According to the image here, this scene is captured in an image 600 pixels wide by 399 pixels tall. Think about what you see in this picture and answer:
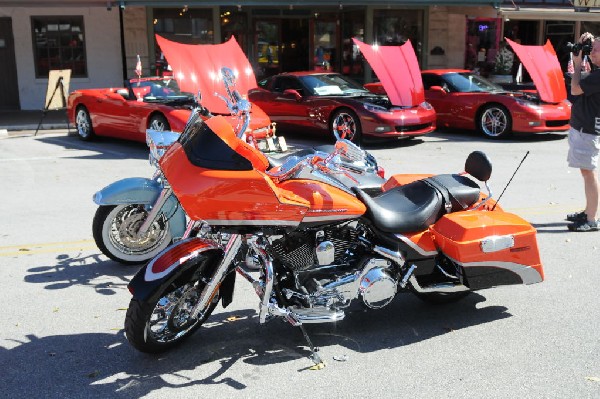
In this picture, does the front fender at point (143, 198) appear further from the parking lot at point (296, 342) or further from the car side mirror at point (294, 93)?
Answer: the car side mirror at point (294, 93)

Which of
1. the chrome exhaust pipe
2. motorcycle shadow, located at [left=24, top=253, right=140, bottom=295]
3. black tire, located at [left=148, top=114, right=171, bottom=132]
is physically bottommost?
motorcycle shadow, located at [left=24, top=253, right=140, bottom=295]

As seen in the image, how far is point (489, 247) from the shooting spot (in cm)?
427

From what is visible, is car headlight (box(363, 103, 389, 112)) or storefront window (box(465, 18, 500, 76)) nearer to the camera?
car headlight (box(363, 103, 389, 112))

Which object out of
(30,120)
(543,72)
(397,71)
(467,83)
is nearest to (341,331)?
(397,71)

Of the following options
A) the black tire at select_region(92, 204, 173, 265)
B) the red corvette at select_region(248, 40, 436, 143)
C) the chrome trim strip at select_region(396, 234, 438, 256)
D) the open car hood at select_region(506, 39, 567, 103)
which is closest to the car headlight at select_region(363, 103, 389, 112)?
the red corvette at select_region(248, 40, 436, 143)

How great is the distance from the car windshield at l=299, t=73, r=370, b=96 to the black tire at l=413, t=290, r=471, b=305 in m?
8.63

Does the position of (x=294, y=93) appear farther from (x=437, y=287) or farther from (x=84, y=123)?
(x=437, y=287)

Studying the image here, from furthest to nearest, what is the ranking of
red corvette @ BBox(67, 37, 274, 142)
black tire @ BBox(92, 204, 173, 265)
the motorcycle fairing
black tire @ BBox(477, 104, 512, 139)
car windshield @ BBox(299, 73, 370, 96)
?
car windshield @ BBox(299, 73, 370, 96) → black tire @ BBox(477, 104, 512, 139) → red corvette @ BBox(67, 37, 274, 142) → black tire @ BBox(92, 204, 173, 265) → the motorcycle fairing

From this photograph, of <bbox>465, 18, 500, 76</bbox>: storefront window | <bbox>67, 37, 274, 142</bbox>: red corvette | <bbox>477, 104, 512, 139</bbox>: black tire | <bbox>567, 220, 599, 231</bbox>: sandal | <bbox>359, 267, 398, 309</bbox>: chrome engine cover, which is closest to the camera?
<bbox>359, 267, 398, 309</bbox>: chrome engine cover

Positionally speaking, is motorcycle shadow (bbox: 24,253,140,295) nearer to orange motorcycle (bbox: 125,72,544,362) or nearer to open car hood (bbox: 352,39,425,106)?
orange motorcycle (bbox: 125,72,544,362)

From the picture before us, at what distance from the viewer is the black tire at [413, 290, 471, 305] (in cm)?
471

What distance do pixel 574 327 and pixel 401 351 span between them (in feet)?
4.18

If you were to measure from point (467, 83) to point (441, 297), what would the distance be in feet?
33.0

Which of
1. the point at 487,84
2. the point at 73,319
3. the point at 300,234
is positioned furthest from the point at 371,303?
the point at 487,84
